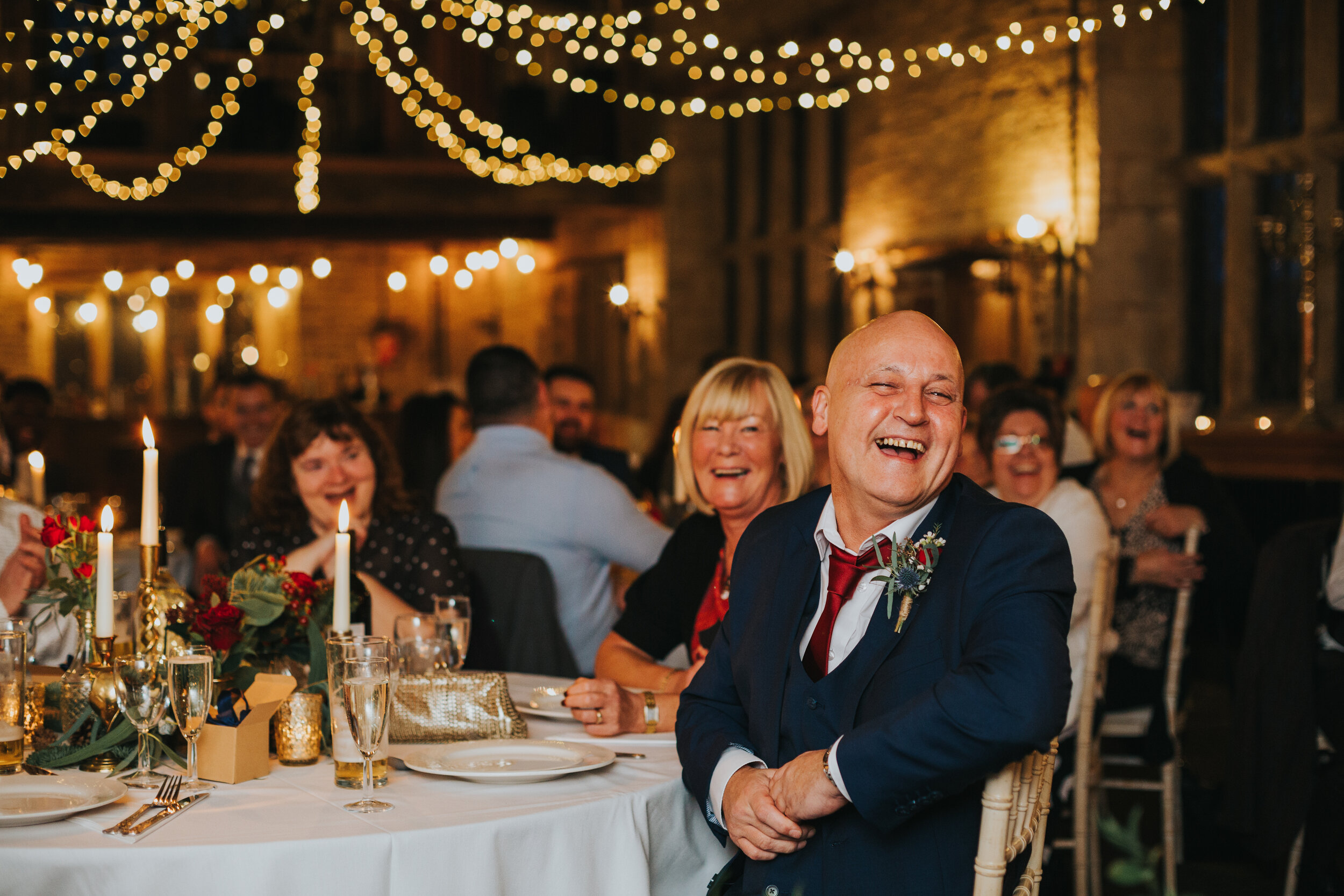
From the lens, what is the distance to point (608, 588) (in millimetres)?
4012

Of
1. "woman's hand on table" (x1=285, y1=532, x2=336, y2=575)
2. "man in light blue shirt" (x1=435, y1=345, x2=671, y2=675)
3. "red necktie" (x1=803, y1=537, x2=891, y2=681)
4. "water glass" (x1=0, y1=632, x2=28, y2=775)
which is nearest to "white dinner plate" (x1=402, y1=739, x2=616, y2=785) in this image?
"red necktie" (x1=803, y1=537, x2=891, y2=681)

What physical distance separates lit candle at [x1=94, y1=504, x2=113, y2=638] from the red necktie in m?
1.07

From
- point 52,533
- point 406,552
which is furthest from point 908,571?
point 406,552

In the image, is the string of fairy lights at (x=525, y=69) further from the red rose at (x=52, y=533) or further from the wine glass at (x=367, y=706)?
the wine glass at (x=367, y=706)

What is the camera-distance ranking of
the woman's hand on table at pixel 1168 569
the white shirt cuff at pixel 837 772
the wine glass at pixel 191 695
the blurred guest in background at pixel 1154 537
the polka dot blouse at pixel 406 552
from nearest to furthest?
the white shirt cuff at pixel 837 772 → the wine glass at pixel 191 695 → the polka dot blouse at pixel 406 552 → the woman's hand on table at pixel 1168 569 → the blurred guest in background at pixel 1154 537

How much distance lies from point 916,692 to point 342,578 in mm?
949

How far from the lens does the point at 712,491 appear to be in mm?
2934

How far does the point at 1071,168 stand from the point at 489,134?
4852mm

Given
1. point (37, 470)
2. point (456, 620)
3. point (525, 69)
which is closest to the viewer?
point (456, 620)

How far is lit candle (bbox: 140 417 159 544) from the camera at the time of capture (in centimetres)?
216

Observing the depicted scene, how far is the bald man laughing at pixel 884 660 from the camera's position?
1.68 meters

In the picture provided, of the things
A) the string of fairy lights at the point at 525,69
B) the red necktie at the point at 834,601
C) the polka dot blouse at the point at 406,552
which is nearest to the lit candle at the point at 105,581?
the red necktie at the point at 834,601

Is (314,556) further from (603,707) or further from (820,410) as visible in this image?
(820,410)

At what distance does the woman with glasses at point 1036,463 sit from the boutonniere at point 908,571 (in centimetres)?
172
